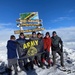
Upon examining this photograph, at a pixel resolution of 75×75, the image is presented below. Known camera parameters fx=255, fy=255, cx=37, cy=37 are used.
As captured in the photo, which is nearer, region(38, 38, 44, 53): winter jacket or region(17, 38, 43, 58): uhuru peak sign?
region(17, 38, 43, 58): uhuru peak sign

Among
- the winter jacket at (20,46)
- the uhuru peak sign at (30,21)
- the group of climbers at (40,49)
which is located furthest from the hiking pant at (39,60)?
the uhuru peak sign at (30,21)

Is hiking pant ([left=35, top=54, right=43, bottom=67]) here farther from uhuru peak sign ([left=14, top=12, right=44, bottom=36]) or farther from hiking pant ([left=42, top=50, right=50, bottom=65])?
uhuru peak sign ([left=14, top=12, right=44, bottom=36])

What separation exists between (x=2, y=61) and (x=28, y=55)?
4626 millimetres


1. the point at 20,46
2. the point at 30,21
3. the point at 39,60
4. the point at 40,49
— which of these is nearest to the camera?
the point at 20,46

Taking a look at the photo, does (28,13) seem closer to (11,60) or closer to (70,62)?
(70,62)

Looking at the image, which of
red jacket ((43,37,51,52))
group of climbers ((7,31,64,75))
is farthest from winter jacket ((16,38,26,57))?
red jacket ((43,37,51,52))

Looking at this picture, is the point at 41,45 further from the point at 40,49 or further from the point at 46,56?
the point at 46,56

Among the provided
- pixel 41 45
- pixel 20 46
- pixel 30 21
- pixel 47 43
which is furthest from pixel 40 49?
pixel 30 21

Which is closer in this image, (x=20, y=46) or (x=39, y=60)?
(x=20, y=46)

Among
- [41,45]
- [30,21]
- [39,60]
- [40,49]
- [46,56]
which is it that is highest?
[30,21]

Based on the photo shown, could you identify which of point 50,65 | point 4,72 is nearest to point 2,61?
point 4,72

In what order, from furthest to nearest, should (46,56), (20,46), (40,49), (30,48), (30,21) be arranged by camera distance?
(30,21) → (46,56) → (40,49) → (30,48) → (20,46)

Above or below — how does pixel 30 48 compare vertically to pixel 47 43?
below

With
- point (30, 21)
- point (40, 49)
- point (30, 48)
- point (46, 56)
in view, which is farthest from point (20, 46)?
point (30, 21)
